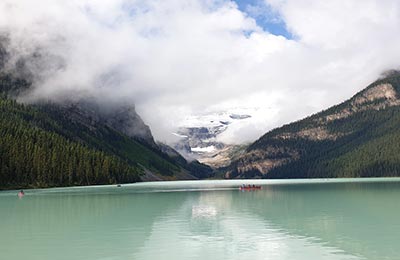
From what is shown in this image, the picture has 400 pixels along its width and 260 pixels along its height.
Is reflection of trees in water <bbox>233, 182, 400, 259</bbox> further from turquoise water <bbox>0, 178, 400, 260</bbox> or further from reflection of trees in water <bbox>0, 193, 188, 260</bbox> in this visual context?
reflection of trees in water <bbox>0, 193, 188, 260</bbox>

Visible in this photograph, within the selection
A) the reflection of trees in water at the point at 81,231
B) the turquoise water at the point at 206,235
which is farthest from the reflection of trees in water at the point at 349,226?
the reflection of trees in water at the point at 81,231

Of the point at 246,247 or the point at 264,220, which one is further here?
the point at 264,220

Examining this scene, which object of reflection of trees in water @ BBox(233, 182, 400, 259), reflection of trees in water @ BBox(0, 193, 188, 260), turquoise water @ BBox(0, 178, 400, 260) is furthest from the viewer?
reflection of trees in water @ BBox(0, 193, 188, 260)

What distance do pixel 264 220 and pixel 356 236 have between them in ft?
62.8

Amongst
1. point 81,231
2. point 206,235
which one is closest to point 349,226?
point 206,235

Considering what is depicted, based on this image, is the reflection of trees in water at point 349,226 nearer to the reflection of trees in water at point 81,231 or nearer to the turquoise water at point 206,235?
the turquoise water at point 206,235

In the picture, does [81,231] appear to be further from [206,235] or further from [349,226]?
[349,226]

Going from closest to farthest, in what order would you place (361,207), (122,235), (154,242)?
(154,242) < (122,235) < (361,207)

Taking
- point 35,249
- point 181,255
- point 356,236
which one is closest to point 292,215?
point 356,236

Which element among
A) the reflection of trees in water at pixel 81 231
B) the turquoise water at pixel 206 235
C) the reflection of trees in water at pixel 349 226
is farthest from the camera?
the reflection of trees in water at pixel 81 231

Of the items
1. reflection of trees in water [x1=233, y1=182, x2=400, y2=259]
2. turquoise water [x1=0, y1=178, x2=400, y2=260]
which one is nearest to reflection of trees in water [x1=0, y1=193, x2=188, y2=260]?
turquoise water [x1=0, y1=178, x2=400, y2=260]

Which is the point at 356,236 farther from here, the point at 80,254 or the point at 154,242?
the point at 80,254

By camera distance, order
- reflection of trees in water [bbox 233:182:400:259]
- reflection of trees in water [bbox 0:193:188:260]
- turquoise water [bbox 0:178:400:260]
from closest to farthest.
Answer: turquoise water [bbox 0:178:400:260]
reflection of trees in water [bbox 233:182:400:259]
reflection of trees in water [bbox 0:193:188:260]

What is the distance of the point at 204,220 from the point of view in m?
71.5
